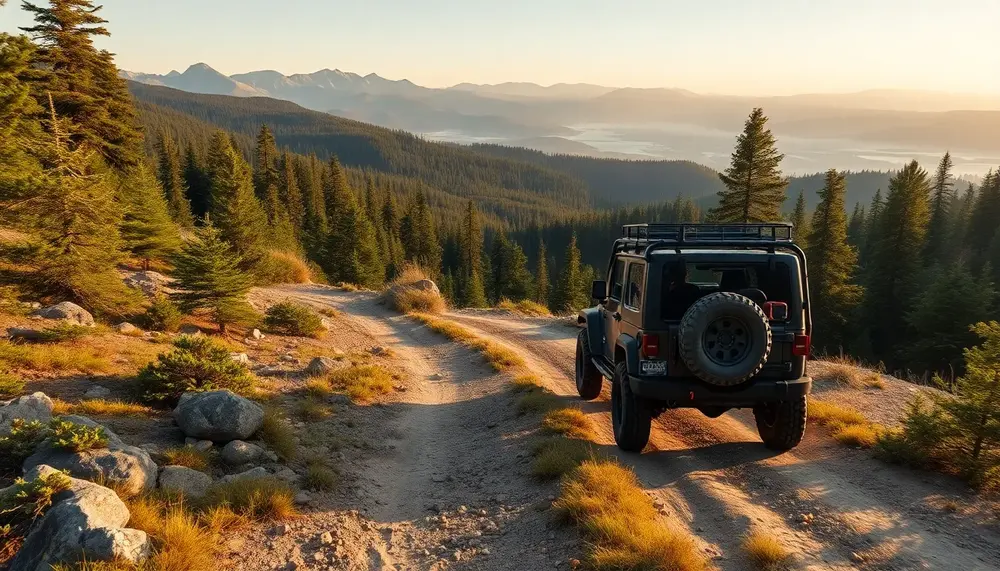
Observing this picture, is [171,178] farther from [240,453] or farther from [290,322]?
[240,453]

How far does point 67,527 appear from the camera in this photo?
3.65 meters

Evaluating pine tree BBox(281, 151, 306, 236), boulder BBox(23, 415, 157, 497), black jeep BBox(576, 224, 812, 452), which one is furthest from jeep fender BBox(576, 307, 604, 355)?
pine tree BBox(281, 151, 306, 236)

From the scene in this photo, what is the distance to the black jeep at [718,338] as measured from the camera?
593cm

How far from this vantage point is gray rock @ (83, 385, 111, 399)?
749 centimetres

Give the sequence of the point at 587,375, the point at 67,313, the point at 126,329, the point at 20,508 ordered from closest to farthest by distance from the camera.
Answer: the point at 20,508 < the point at 587,375 < the point at 67,313 < the point at 126,329

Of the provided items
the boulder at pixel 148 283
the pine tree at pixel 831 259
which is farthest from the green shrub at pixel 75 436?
the pine tree at pixel 831 259

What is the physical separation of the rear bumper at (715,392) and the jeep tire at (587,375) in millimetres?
3423

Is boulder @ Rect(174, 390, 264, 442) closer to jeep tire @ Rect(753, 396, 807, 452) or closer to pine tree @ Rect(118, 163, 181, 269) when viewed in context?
jeep tire @ Rect(753, 396, 807, 452)

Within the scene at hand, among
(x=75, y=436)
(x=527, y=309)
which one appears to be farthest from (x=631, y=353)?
(x=527, y=309)

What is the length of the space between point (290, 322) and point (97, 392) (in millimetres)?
8176

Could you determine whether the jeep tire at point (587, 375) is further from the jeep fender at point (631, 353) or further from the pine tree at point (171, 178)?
the pine tree at point (171, 178)

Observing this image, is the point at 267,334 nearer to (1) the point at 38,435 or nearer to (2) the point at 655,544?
(1) the point at 38,435

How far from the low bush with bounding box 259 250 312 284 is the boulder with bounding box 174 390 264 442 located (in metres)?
21.0

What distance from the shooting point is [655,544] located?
427cm
